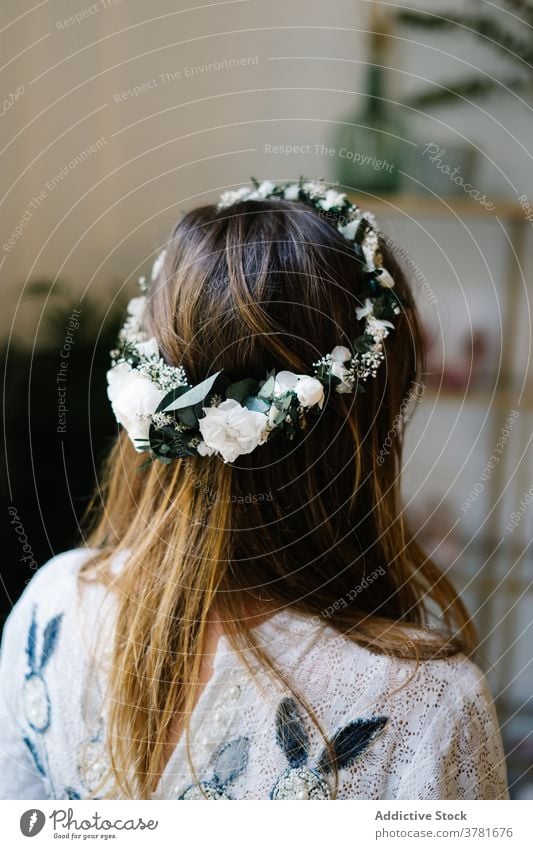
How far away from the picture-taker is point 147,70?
2.47 ft

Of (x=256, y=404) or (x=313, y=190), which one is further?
(x=313, y=190)

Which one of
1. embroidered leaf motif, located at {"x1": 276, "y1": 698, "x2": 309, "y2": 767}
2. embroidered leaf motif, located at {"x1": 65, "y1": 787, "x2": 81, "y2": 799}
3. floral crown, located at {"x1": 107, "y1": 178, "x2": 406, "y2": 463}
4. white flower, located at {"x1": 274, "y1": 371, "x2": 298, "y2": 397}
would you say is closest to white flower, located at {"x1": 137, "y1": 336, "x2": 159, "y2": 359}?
floral crown, located at {"x1": 107, "y1": 178, "x2": 406, "y2": 463}

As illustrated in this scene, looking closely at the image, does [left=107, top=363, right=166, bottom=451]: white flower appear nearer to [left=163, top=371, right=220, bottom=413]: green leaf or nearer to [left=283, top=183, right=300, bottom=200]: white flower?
[left=163, top=371, right=220, bottom=413]: green leaf

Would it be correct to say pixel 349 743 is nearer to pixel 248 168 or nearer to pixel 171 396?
pixel 171 396

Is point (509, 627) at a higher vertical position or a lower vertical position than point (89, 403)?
lower

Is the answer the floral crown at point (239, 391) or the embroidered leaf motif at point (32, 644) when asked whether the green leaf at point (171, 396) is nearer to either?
the floral crown at point (239, 391)

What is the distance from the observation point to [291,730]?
1.89 ft

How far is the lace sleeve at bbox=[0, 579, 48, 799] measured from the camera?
65 centimetres

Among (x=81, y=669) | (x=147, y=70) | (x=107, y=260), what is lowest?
(x=81, y=669)

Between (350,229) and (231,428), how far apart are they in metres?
0.22

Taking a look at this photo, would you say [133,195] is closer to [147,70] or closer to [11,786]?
[147,70]

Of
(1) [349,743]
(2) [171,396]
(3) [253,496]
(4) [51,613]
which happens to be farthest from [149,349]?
(1) [349,743]
